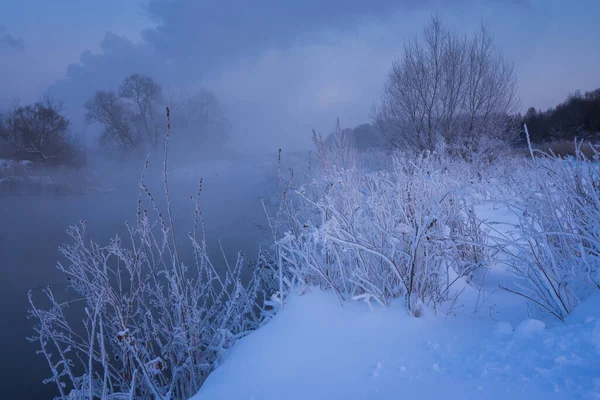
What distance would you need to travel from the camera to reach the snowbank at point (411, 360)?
1086 millimetres

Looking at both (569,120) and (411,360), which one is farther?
(569,120)

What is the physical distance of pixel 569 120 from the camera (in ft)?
72.4

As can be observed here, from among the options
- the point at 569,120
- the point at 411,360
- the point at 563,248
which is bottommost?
the point at 411,360

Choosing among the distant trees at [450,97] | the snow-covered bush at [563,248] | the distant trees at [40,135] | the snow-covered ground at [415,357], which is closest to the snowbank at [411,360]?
the snow-covered ground at [415,357]

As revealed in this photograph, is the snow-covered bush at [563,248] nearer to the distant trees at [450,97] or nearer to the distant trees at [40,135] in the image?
the distant trees at [450,97]

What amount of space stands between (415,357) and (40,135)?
22829mm

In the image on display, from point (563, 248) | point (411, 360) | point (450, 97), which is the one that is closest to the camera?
point (411, 360)

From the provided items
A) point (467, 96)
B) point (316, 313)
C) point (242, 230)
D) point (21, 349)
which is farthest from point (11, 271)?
point (467, 96)

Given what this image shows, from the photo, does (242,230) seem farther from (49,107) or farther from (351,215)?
(49,107)

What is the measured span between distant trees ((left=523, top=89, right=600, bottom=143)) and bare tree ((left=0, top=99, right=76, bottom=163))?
29.5m

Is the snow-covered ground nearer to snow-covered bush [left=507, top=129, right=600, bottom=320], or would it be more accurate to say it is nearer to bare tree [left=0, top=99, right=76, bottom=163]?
snow-covered bush [left=507, top=129, right=600, bottom=320]

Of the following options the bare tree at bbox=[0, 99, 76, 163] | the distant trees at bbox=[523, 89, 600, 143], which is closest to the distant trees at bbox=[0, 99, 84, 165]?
the bare tree at bbox=[0, 99, 76, 163]

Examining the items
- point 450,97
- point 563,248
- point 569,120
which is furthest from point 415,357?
point 569,120

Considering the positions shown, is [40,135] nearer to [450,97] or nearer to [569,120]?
[450,97]
